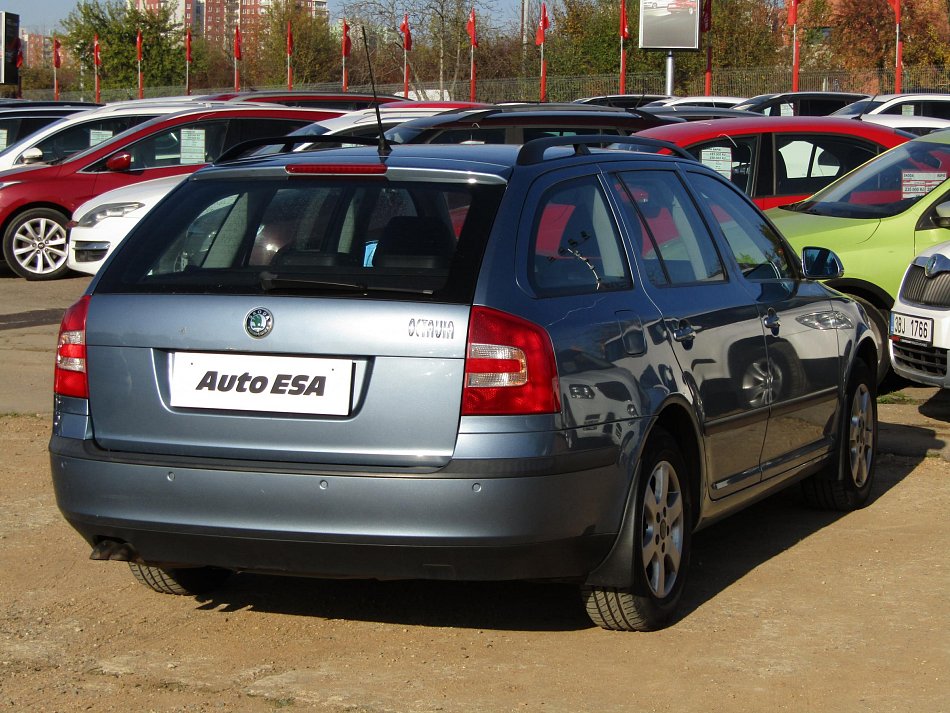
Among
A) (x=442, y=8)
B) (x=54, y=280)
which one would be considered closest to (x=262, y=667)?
(x=54, y=280)

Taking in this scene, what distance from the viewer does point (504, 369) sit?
407 cm

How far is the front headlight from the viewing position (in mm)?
14633

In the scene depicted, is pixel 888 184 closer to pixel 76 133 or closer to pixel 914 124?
pixel 914 124

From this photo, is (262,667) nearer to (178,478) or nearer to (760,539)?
(178,478)

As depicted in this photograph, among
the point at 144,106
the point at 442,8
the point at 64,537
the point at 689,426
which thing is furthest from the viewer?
the point at 442,8

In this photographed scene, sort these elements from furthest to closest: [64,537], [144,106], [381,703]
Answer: [144,106]
[64,537]
[381,703]

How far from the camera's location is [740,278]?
5566 mm

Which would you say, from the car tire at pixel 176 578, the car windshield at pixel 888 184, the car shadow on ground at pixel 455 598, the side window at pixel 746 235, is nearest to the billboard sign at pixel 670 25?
the car windshield at pixel 888 184

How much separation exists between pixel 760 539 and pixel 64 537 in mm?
2836

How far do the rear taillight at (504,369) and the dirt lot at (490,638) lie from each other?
0.81 metres

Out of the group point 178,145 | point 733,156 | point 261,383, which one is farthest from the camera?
point 178,145

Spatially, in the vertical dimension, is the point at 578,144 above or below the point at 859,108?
below

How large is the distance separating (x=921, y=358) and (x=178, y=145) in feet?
32.2

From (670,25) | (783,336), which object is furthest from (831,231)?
(670,25)
